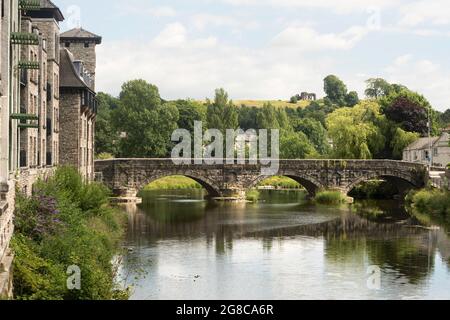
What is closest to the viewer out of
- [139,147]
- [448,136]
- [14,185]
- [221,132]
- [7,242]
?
[7,242]

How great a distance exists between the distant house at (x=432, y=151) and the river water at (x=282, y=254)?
16.6 metres

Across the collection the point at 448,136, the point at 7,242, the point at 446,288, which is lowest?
the point at 446,288

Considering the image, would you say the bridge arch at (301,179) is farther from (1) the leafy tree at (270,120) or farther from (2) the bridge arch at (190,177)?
(1) the leafy tree at (270,120)

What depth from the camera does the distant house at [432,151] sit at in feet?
269

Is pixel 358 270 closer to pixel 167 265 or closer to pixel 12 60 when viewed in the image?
pixel 167 265

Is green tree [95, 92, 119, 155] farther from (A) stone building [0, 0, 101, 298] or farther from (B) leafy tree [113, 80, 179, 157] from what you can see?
(A) stone building [0, 0, 101, 298]

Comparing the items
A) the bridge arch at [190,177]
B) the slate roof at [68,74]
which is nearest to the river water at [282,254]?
the bridge arch at [190,177]

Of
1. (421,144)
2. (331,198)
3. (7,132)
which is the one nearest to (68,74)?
(7,132)

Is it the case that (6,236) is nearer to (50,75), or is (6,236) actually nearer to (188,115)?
(50,75)

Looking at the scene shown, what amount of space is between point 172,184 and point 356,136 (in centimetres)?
2563

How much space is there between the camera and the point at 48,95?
44.6m

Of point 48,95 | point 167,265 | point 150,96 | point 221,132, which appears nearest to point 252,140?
point 221,132

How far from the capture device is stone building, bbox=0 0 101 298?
27562 millimetres

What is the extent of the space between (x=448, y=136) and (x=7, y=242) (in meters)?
65.3
